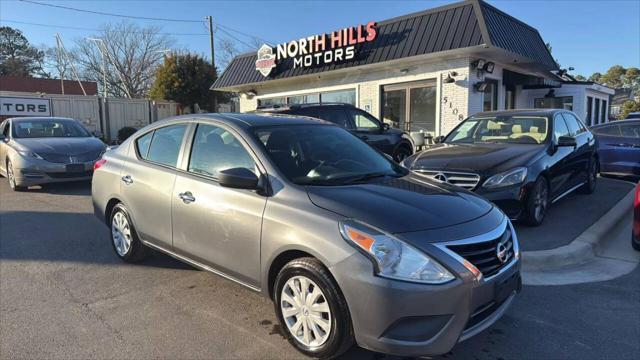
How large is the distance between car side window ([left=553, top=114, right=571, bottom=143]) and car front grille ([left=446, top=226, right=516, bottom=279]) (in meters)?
4.24

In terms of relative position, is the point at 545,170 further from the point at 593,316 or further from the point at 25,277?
the point at 25,277

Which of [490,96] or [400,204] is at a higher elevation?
[490,96]

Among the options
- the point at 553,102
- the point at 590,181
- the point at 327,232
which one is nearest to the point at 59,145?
the point at 327,232

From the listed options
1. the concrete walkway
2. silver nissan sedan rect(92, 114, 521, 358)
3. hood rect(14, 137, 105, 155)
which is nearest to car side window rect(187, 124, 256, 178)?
silver nissan sedan rect(92, 114, 521, 358)

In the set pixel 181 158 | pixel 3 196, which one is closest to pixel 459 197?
pixel 181 158

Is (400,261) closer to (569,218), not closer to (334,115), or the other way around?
(569,218)

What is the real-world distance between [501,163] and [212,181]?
12.5ft

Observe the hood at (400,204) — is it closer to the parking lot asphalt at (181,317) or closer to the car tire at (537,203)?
the parking lot asphalt at (181,317)

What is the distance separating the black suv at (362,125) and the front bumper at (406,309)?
6.11 metres

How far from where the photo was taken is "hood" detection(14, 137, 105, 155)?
9273 mm

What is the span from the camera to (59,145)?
372 inches

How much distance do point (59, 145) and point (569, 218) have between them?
9.71 meters

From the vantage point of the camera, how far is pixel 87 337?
328 cm

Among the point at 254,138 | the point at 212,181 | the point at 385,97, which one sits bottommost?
the point at 212,181
